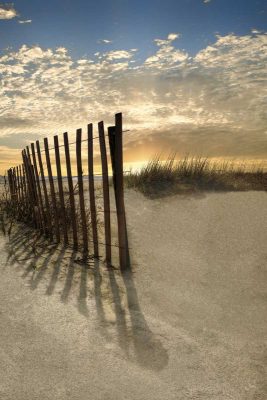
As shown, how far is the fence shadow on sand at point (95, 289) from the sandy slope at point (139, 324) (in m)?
0.01

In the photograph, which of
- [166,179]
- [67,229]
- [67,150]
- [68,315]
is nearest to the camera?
[68,315]

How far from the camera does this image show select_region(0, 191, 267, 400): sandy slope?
3109 mm

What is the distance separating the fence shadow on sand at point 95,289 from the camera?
3.66 m

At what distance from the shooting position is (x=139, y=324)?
407 cm

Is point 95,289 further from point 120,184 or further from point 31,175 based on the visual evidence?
point 31,175

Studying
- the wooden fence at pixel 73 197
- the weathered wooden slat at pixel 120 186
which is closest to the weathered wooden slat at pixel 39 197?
the wooden fence at pixel 73 197

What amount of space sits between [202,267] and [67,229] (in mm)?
2463

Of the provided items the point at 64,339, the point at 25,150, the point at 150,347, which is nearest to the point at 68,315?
the point at 64,339

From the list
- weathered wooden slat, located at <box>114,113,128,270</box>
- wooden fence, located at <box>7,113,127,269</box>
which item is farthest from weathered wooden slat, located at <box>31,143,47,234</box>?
weathered wooden slat, located at <box>114,113,128,270</box>

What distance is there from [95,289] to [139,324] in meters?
0.99

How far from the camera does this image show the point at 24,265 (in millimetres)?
5609

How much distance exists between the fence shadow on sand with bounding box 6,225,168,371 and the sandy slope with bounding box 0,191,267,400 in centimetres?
1

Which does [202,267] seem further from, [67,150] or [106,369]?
[106,369]

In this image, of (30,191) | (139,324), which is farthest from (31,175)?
(139,324)
